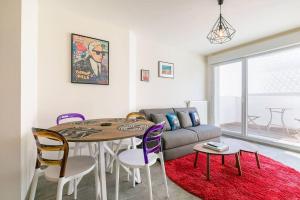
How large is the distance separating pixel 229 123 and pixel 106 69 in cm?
407

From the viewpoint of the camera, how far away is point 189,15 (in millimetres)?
2541

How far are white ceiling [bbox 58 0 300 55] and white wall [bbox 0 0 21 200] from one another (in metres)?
1.01

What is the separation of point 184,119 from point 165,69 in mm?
1421

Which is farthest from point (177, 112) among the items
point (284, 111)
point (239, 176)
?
point (284, 111)

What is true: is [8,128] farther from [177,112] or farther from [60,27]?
[177,112]

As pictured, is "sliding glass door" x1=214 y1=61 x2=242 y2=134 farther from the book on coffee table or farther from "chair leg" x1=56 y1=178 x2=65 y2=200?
"chair leg" x1=56 y1=178 x2=65 y2=200

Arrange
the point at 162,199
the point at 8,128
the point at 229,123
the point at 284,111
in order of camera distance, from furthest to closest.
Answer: the point at 229,123
the point at 284,111
the point at 162,199
the point at 8,128

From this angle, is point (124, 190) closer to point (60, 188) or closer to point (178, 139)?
point (60, 188)

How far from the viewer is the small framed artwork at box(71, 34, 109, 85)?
101 inches

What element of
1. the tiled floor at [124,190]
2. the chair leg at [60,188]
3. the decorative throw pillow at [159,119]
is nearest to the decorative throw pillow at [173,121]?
the decorative throw pillow at [159,119]

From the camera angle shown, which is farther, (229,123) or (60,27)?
(229,123)

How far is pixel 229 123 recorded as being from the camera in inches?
186

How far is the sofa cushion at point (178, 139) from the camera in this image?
8.73 feet

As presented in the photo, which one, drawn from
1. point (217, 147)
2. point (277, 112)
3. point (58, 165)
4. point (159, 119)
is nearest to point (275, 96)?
point (277, 112)
